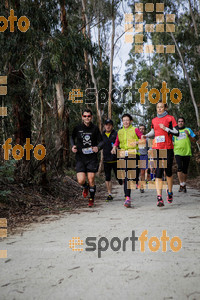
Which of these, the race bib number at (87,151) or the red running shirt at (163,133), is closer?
the red running shirt at (163,133)

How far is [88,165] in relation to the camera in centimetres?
705

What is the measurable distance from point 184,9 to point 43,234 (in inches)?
924

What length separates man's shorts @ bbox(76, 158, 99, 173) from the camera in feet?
23.0

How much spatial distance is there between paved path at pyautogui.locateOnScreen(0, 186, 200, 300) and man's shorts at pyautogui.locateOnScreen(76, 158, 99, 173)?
215 centimetres

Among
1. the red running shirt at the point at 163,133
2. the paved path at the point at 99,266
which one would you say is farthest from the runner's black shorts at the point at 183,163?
the paved path at the point at 99,266

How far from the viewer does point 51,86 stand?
7598 mm

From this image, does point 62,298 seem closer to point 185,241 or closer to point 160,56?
point 185,241

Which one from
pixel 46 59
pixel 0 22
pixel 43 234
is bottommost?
pixel 43 234

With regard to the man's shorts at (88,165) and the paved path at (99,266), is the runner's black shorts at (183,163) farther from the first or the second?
the paved path at (99,266)

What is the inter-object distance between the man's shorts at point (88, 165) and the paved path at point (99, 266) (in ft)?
7.05

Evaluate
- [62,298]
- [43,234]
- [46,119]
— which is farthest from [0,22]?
[62,298]

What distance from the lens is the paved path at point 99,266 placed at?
8.23 feet

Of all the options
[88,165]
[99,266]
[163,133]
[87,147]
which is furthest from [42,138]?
[99,266]

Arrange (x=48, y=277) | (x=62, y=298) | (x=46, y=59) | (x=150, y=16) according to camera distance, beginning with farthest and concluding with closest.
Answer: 1. (x=150, y=16)
2. (x=46, y=59)
3. (x=48, y=277)
4. (x=62, y=298)
